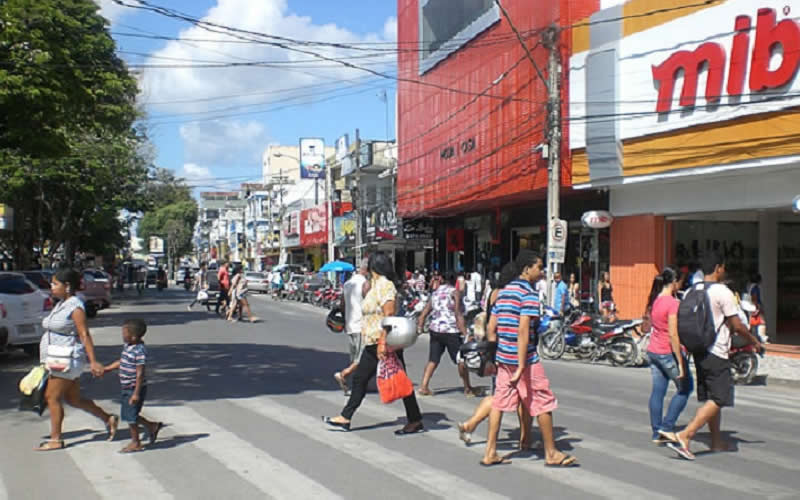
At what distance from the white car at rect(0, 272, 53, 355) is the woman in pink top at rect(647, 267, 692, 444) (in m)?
11.5

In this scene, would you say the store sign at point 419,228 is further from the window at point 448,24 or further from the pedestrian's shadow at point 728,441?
the pedestrian's shadow at point 728,441

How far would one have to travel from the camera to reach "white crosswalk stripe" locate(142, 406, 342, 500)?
590 centimetres

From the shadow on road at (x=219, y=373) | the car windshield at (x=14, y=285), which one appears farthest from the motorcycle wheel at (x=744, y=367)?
the car windshield at (x=14, y=285)

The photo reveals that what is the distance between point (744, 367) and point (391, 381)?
752cm

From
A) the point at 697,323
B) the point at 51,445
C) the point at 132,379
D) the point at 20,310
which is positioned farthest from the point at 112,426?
the point at 20,310

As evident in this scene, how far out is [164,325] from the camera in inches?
906

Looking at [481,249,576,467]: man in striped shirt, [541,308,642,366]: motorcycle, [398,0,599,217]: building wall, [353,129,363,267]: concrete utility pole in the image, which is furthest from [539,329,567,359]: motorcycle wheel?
[353,129,363,267]: concrete utility pole

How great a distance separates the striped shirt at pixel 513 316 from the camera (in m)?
6.57

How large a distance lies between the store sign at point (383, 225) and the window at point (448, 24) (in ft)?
27.9

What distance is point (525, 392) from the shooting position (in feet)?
21.8

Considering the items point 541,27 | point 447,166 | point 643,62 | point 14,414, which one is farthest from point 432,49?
point 14,414

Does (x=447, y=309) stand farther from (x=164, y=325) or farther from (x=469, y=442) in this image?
(x=164, y=325)

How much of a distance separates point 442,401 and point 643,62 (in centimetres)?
1258

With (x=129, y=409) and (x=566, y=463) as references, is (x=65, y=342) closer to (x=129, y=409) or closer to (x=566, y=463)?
(x=129, y=409)
